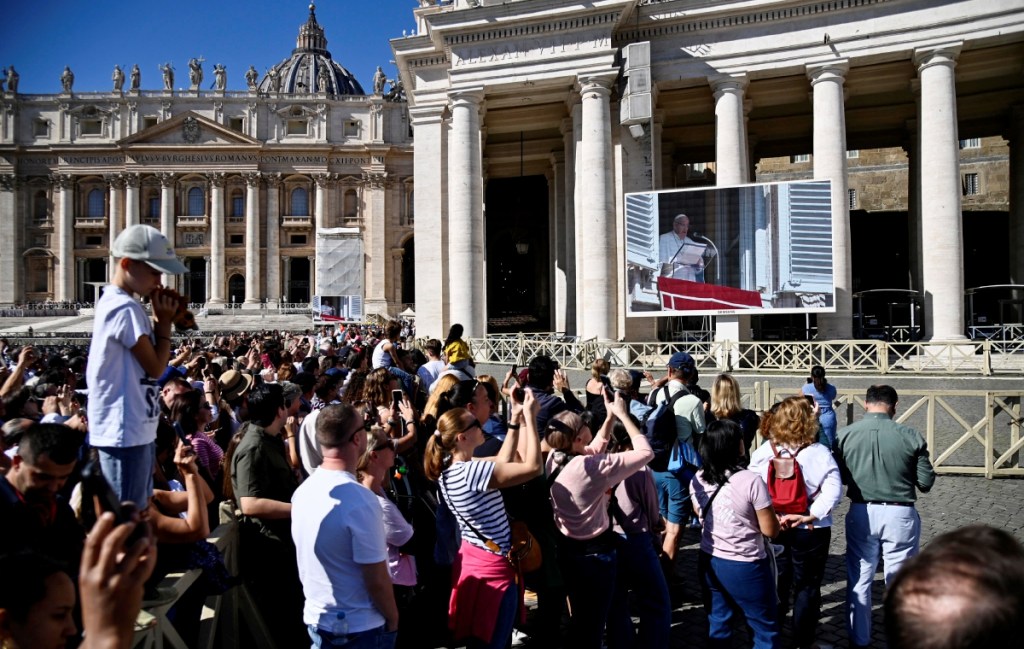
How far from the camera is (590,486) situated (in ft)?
14.6

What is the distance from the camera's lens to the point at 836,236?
2112 centimetres

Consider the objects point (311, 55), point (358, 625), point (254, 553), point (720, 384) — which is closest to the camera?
point (358, 625)

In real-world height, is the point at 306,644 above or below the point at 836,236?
below

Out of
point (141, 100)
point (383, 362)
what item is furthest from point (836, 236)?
point (141, 100)

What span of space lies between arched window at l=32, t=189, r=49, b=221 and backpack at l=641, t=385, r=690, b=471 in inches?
2842

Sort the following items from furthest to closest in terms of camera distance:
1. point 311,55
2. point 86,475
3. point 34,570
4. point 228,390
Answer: point 311,55 < point 228,390 < point 34,570 < point 86,475

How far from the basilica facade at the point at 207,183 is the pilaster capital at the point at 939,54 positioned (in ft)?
155

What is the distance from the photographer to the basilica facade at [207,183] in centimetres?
6288

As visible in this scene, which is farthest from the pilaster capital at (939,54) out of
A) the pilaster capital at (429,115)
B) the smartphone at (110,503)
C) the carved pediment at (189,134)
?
the carved pediment at (189,134)

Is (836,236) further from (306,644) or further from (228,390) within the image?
(306,644)

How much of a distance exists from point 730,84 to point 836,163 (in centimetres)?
A: 399

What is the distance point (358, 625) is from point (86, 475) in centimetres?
186

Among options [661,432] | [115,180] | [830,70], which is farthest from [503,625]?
[115,180]

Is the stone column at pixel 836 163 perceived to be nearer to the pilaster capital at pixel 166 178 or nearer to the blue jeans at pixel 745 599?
the blue jeans at pixel 745 599
